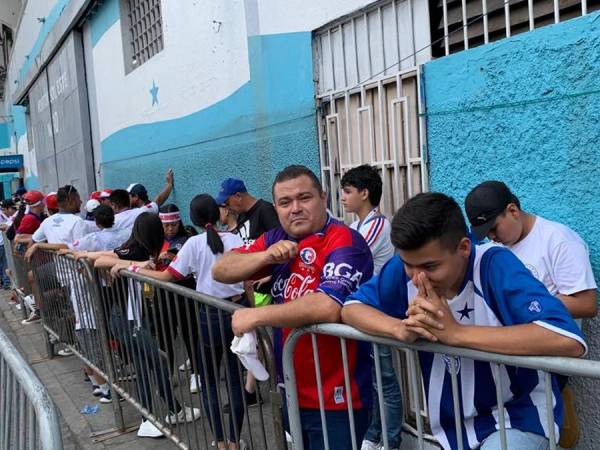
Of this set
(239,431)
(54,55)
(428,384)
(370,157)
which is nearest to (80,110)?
(54,55)

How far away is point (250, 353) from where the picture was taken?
2582 mm

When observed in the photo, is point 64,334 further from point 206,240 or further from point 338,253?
point 338,253

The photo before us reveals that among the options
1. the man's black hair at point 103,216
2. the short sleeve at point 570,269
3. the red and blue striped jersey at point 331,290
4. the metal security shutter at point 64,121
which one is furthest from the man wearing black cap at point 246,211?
the metal security shutter at point 64,121

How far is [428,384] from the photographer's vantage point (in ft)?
7.20

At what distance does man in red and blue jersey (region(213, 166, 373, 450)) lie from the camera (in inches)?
98.4

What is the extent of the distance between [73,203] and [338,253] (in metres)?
4.61

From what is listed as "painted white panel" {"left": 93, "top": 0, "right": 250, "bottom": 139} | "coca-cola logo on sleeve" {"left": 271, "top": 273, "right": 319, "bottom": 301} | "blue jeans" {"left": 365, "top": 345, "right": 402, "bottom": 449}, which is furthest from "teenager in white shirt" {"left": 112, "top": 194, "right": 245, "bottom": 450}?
"painted white panel" {"left": 93, "top": 0, "right": 250, "bottom": 139}

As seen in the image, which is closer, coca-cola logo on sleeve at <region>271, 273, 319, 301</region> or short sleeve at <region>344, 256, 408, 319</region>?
short sleeve at <region>344, 256, 408, 319</region>

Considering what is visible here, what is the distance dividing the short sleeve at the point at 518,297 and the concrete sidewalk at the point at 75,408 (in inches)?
135

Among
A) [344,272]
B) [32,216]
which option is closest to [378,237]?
[344,272]

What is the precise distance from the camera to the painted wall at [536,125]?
10.5ft

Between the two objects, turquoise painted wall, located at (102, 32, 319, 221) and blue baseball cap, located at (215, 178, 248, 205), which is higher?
turquoise painted wall, located at (102, 32, 319, 221)

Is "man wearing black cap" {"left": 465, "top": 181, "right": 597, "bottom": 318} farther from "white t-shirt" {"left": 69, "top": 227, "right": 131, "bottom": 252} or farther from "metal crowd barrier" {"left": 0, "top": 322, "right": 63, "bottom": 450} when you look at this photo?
"white t-shirt" {"left": 69, "top": 227, "right": 131, "bottom": 252}

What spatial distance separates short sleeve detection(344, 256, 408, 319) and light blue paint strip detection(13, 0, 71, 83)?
1269cm
